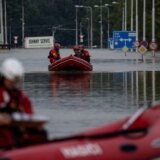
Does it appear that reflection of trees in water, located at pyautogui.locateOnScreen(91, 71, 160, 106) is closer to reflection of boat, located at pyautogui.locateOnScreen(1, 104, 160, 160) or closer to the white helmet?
reflection of boat, located at pyautogui.locateOnScreen(1, 104, 160, 160)

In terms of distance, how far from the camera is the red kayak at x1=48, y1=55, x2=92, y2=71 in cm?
4288

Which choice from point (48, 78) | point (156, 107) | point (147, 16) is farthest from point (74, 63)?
point (147, 16)

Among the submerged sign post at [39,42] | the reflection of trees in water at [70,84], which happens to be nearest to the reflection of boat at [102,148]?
the reflection of trees in water at [70,84]

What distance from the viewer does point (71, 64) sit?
43.3 m

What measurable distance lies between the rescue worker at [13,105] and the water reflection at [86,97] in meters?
5.14

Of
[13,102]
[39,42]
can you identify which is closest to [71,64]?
[13,102]

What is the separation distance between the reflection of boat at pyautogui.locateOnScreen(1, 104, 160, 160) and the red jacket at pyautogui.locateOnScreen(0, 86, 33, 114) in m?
0.53

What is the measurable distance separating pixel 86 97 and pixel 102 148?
15097mm

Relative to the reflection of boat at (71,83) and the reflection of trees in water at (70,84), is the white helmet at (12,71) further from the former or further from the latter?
the reflection of trees in water at (70,84)

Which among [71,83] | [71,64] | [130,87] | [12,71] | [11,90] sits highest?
[12,71]

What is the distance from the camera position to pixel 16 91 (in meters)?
11.6

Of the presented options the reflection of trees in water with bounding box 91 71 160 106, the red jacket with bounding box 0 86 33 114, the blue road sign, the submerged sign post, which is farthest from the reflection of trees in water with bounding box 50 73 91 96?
the submerged sign post

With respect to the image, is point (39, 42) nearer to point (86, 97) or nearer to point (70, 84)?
point (70, 84)

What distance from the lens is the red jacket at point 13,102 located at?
37.9 feet
